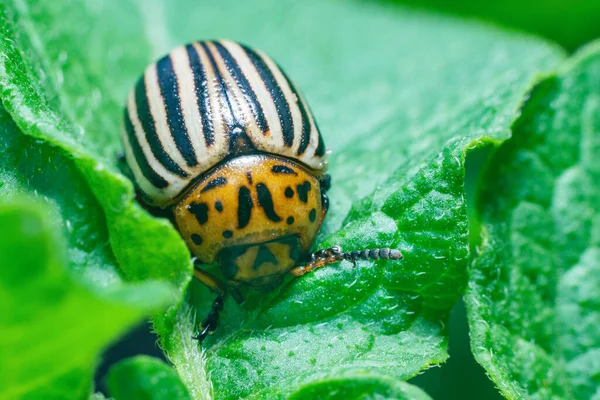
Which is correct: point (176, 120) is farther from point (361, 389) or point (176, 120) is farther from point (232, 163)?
point (361, 389)

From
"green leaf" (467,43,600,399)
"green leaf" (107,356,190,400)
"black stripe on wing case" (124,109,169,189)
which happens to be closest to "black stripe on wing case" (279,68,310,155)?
"black stripe on wing case" (124,109,169,189)

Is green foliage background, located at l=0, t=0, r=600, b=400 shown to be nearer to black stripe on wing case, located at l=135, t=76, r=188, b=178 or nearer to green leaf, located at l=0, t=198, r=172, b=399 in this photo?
green leaf, located at l=0, t=198, r=172, b=399

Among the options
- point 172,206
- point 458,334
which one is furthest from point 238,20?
point 458,334

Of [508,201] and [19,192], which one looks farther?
[508,201]

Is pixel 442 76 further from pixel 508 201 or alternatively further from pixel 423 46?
pixel 508 201

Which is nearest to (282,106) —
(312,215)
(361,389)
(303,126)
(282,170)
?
(303,126)
